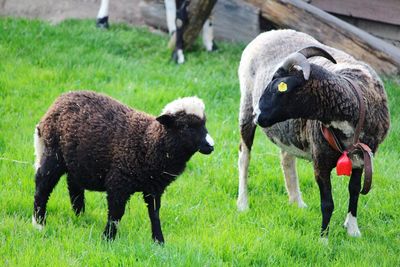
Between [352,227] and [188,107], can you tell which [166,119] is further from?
[352,227]

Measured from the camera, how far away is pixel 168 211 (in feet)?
19.9

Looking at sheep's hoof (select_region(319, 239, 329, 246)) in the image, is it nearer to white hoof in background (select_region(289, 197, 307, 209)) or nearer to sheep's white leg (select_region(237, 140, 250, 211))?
white hoof in background (select_region(289, 197, 307, 209))

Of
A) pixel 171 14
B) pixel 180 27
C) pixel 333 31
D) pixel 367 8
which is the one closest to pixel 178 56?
pixel 180 27

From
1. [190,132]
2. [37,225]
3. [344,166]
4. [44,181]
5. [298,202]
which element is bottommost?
[298,202]

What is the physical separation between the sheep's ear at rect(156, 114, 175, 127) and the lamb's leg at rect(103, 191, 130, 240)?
577 millimetres

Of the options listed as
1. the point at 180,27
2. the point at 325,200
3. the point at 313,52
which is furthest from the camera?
the point at 180,27

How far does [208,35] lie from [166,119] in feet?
21.6

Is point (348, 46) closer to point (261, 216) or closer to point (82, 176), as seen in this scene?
point (261, 216)

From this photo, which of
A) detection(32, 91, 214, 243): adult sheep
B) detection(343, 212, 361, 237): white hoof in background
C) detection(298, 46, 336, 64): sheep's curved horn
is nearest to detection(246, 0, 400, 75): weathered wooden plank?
detection(343, 212, 361, 237): white hoof in background

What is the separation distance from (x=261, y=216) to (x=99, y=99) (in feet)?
5.89

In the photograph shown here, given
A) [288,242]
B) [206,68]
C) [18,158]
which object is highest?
[288,242]

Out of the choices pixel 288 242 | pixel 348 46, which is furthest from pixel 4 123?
pixel 348 46

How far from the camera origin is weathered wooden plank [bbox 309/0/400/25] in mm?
11344

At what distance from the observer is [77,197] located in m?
5.74
